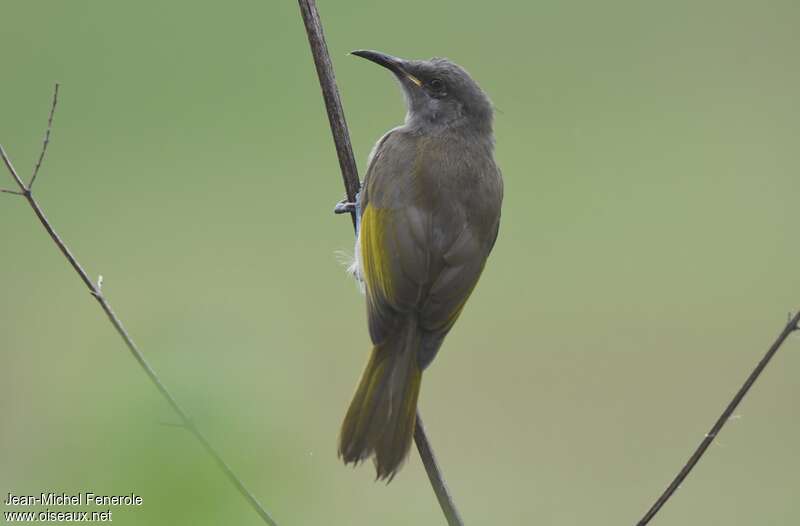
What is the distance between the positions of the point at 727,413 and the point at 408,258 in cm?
127

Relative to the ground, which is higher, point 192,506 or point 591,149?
point 192,506

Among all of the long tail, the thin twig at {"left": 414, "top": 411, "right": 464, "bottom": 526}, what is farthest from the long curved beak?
the thin twig at {"left": 414, "top": 411, "right": 464, "bottom": 526}

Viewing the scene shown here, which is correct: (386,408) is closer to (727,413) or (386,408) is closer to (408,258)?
(408,258)

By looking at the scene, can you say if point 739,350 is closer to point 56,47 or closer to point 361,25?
point 361,25

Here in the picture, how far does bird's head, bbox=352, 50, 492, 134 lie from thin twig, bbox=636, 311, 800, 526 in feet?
5.88

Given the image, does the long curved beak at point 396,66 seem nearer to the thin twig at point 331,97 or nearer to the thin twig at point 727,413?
the thin twig at point 331,97

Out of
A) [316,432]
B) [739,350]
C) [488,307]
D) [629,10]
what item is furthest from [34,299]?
[629,10]

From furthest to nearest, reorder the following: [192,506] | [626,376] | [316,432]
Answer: [626,376], [316,432], [192,506]

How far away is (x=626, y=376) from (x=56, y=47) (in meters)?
7.17

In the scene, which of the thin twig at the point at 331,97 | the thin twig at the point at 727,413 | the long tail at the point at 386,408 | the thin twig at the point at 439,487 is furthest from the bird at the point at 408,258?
the thin twig at the point at 727,413

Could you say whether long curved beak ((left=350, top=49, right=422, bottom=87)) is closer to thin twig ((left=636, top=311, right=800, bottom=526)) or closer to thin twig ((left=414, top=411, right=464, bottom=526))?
thin twig ((left=414, top=411, right=464, bottom=526))

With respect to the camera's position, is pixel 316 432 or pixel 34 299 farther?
pixel 34 299

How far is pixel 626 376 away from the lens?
955 cm

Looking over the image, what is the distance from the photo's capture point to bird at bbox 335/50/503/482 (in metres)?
3.10
